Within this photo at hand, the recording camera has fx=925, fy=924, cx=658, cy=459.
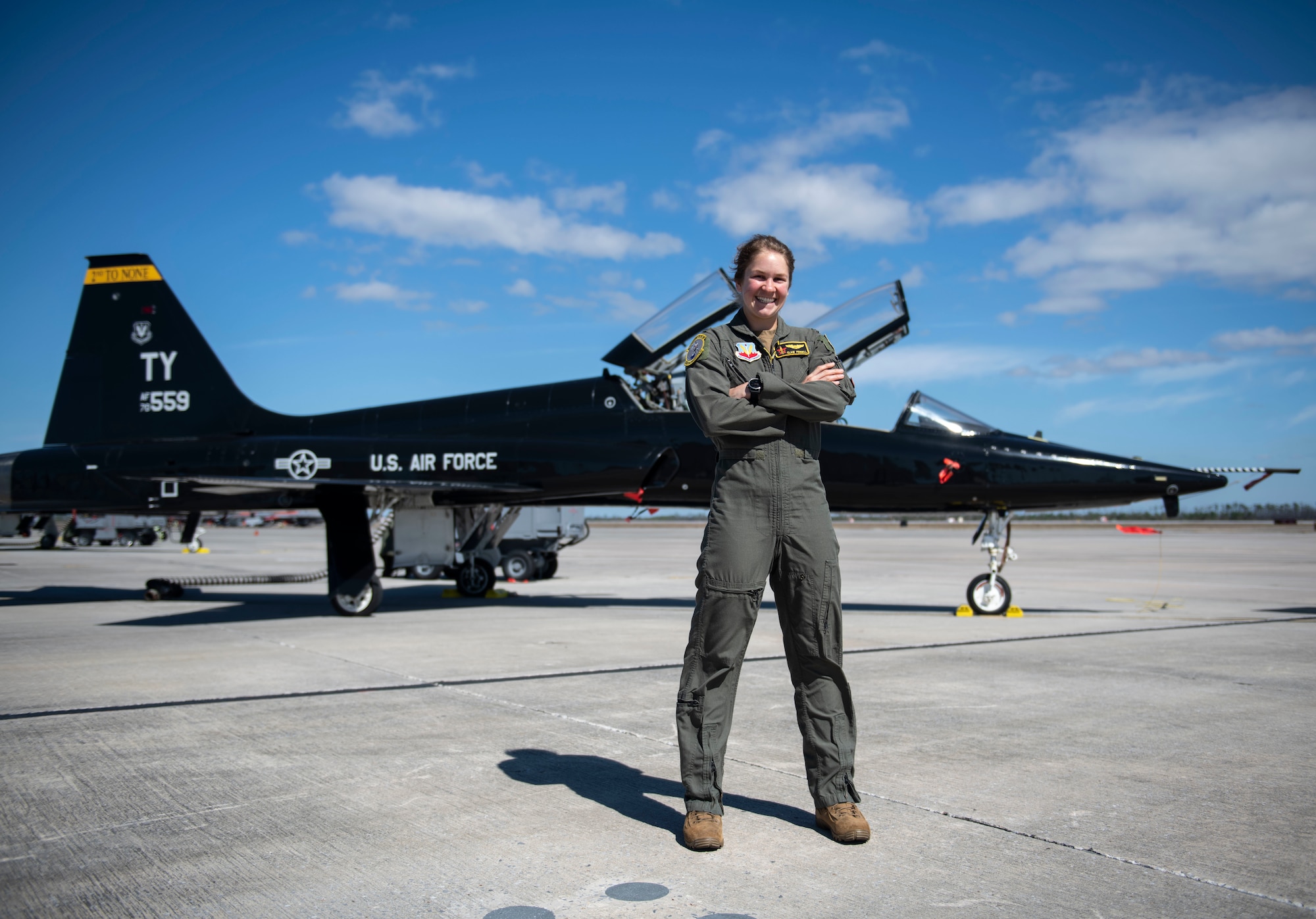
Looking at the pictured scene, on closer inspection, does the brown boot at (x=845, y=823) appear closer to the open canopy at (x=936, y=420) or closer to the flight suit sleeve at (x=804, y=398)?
the flight suit sleeve at (x=804, y=398)

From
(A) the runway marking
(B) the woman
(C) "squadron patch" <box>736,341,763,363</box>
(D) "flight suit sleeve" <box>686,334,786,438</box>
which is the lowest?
(A) the runway marking

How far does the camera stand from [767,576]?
3205 mm

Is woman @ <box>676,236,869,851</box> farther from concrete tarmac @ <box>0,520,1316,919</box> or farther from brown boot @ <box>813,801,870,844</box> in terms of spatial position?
concrete tarmac @ <box>0,520,1316,919</box>

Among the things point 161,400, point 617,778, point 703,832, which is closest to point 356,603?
point 161,400

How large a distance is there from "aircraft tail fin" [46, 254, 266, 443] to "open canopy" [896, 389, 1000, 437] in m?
8.62

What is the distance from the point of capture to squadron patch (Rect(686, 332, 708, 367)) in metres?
3.25

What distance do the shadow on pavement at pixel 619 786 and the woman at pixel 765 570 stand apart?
214 millimetres

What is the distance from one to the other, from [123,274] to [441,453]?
5170 mm

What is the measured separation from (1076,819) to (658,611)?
8.08m

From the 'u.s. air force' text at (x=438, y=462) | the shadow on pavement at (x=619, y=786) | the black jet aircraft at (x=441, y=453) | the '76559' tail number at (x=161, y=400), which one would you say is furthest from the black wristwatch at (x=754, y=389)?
the '76559' tail number at (x=161, y=400)

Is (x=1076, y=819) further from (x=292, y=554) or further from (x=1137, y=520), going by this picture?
(x=1137, y=520)

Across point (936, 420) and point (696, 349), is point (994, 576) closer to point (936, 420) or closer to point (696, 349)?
point (936, 420)

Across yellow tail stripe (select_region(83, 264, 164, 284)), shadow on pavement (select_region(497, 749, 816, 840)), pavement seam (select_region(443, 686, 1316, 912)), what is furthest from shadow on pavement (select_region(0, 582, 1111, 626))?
shadow on pavement (select_region(497, 749, 816, 840))

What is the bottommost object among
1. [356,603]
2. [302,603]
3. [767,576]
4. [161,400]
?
[302,603]
